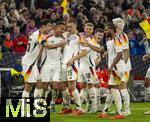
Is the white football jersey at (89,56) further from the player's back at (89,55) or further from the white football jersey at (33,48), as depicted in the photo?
the white football jersey at (33,48)

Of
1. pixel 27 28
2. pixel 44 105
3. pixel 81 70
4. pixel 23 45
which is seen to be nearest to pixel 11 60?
pixel 23 45

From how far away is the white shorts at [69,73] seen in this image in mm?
15820

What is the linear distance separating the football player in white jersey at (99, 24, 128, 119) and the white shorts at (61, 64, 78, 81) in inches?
50.2

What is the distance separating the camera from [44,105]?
33.3 ft

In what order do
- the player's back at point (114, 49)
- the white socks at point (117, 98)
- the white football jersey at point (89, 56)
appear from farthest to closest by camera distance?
1. the white football jersey at point (89, 56)
2. the player's back at point (114, 49)
3. the white socks at point (117, 98)

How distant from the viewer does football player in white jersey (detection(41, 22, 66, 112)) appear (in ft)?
51.0

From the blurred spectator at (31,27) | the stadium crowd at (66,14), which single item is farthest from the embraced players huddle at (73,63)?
the blurred spectator at (31,27)

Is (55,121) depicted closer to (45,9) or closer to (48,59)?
(48,59)

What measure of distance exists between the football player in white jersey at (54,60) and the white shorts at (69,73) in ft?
0.80

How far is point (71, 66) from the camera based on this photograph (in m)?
16.0

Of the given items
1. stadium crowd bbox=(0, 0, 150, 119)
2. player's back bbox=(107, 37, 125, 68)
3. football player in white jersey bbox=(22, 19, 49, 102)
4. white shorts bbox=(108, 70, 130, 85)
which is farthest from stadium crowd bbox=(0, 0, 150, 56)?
white shorts bbox=(108, 70, 130, 85)

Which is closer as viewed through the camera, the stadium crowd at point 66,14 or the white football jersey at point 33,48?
the white football jersey at point 33,48

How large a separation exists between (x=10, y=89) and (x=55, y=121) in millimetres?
6994

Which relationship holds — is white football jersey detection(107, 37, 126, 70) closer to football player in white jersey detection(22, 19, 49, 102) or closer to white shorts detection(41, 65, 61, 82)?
white shorts detection(41, 65, 61, 82)
